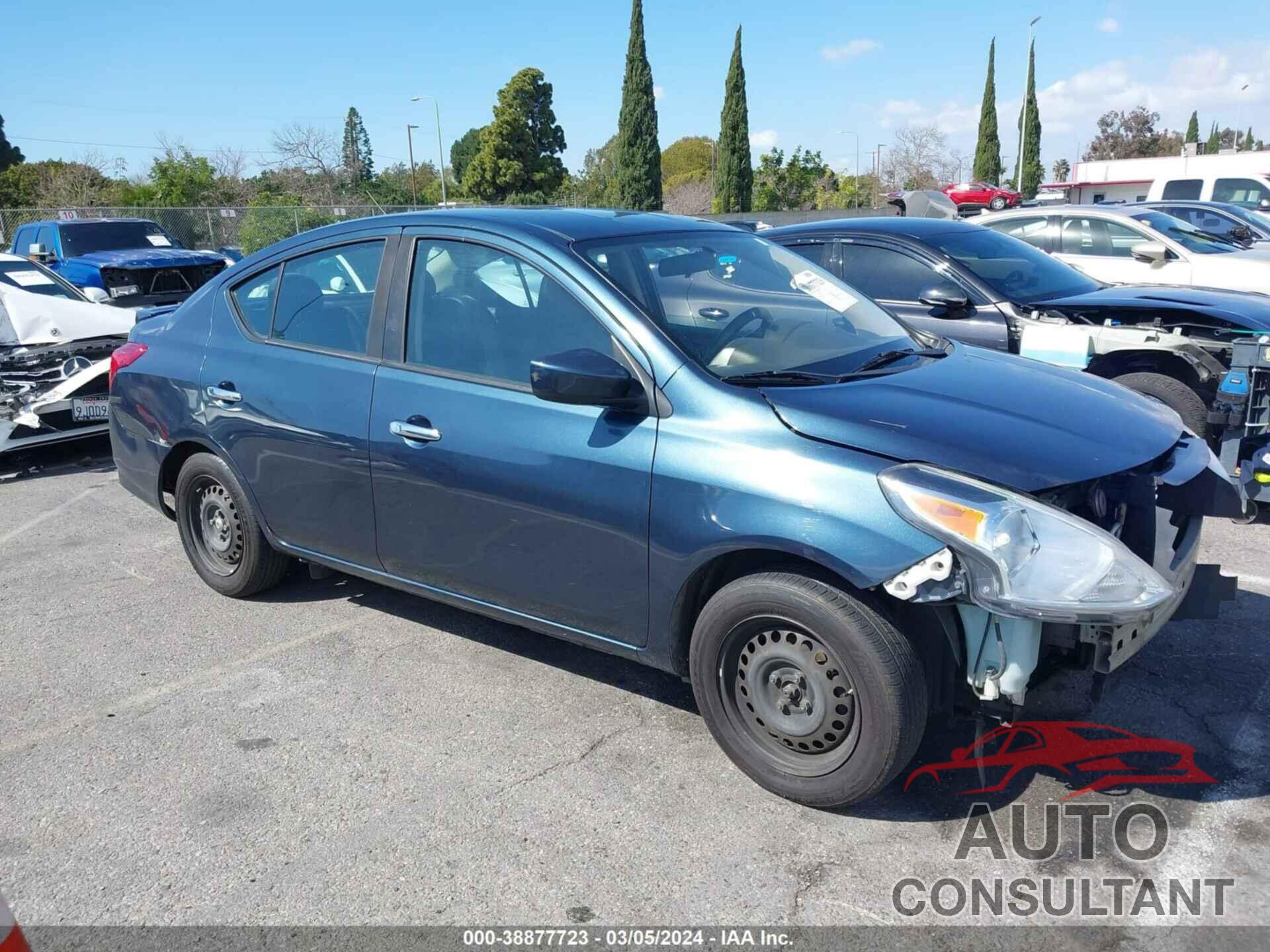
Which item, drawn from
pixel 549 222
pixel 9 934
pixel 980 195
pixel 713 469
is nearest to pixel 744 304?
pixel 549 222

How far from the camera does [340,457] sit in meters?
4.11

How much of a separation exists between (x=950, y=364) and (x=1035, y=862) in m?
1.76

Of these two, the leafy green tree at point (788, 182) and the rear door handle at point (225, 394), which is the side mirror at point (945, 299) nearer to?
the rear door handle at point (225, 394)

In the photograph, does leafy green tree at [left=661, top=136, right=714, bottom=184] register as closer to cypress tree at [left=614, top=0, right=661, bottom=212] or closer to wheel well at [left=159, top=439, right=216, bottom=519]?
cypress tree at [left=614, top=0, right=661, bottom=212]

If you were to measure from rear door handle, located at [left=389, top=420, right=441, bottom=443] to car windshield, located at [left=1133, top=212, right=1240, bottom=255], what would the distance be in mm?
9617

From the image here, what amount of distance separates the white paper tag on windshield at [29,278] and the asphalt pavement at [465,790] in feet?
16.6

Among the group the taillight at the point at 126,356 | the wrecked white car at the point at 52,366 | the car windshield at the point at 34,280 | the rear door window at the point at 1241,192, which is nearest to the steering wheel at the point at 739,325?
the taillight at the point at 126,356

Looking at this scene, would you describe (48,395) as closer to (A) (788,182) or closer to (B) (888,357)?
(B) (888,357)

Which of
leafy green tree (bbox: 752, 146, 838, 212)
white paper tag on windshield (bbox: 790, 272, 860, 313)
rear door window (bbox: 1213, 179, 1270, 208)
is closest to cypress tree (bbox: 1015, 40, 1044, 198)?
leafy green tree (bbox: 752, 146, 838, 212)

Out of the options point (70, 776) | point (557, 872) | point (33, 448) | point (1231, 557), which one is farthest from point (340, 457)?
point (33, 448)

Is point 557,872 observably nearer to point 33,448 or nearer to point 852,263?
point 852,263

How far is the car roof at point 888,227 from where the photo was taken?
24.1ft

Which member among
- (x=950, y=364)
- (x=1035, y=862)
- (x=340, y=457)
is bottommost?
(x=1035, y=862)

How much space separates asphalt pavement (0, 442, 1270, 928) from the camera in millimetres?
2848
